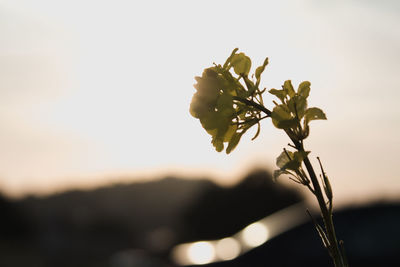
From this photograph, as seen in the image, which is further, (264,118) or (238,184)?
(238,184)

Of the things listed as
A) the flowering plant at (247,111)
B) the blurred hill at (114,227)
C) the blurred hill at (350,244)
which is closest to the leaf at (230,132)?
the flowering plant at (247,111)

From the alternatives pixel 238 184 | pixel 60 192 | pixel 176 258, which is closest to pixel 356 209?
pixel 176 258

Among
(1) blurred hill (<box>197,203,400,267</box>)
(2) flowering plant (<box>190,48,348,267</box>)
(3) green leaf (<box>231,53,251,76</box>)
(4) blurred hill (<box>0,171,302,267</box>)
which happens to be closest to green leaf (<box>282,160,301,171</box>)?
(2) flowering plant (<box>190,48,348,267</box>)

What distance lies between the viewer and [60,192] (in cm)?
6456

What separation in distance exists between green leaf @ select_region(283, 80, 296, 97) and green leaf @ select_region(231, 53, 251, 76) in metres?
0.10

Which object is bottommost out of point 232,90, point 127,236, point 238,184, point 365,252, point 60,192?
point 232,90

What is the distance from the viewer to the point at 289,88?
115 centimetres

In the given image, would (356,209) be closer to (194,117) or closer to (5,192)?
(194,117)

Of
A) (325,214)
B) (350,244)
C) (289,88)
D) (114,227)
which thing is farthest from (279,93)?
(114,227)

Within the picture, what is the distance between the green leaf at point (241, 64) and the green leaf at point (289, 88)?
0.10 meters

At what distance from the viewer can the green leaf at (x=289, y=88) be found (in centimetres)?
113

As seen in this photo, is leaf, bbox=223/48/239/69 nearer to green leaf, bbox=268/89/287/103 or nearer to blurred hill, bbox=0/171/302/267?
green leaf, bbox=268/89/287/103

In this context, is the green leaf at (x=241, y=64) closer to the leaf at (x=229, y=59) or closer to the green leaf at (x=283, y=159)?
the leaf at (x=229, y=59)

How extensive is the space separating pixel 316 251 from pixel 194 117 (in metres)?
7.98
